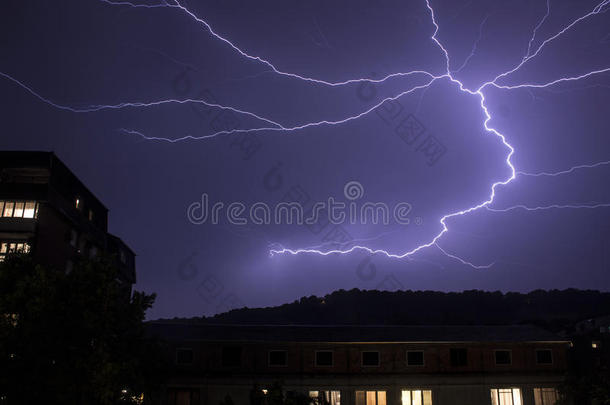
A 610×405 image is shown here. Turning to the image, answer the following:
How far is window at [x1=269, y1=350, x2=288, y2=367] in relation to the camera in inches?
1315

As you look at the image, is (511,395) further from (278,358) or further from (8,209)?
(8,209)

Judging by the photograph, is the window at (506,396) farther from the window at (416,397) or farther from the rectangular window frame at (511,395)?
the window at (416,397)

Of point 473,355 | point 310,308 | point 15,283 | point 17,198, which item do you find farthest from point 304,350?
point 310,308

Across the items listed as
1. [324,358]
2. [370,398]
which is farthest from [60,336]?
[370,398]

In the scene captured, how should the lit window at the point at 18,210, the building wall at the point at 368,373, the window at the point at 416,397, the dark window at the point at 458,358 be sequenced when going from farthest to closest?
the lit window at the point at 18,210, the dark window at the point at 458,358, the window at the point at 416,397, the building wall at the point at 368,373

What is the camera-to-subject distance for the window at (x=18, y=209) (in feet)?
120

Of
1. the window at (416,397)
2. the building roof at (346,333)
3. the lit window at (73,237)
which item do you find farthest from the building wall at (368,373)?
the lit window at (73,237)

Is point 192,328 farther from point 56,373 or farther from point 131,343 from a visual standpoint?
point 56,373

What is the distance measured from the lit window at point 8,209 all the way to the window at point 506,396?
34.3m

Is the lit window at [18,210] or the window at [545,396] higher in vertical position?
the lit window at [18,210]

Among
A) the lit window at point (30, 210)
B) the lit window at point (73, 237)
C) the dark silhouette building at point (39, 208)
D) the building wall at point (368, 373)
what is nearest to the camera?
the building wall at point (368, 373)

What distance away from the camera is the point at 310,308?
307ft

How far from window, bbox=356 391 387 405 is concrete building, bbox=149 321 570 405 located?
59 millimetres

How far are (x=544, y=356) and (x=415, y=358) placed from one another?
8511mm
